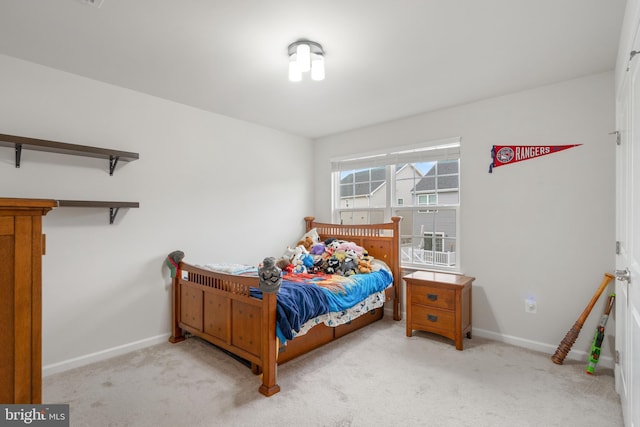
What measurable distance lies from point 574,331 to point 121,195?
4.03 metres

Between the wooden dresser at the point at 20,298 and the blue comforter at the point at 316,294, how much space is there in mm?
1460

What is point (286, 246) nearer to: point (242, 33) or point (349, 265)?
point (349, 265)

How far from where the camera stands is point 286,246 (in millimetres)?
4453

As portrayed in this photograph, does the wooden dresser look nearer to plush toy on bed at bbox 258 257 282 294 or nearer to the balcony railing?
plush toy on bed at bbox 258 257 282 294

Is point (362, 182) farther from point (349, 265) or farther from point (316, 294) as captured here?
point (316, 294)

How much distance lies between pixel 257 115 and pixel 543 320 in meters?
3.57

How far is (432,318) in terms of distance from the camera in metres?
3.13

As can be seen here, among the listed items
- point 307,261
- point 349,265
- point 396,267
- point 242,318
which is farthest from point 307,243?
point 242,318

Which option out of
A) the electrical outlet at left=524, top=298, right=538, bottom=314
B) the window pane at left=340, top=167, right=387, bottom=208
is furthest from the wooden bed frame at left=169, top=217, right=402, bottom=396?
the electrical outlet at left=524, top=298, right=538, bottom=314

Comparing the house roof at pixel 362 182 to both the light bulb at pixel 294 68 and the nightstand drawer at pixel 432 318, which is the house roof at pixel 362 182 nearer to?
the nightstand drawer at pixel 432 318

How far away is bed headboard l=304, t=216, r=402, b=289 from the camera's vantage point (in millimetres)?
3805

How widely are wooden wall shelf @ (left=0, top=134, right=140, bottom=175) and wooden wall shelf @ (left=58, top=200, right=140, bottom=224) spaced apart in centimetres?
33

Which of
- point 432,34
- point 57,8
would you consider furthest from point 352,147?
point 57,8

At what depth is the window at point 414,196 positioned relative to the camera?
362 centimetres
